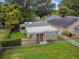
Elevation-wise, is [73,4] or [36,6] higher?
[73,4]

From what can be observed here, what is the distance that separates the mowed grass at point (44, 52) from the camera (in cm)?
1692

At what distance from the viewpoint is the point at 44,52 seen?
1842 cm

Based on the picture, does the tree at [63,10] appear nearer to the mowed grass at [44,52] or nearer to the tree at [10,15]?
the tree at [10,15]

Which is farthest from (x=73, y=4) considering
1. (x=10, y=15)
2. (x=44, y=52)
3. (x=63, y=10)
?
(x=44, y=52)

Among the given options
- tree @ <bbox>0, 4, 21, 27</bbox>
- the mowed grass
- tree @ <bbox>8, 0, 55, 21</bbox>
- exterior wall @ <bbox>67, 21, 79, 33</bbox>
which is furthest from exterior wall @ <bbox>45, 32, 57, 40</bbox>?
tree @ <bbox>8, 0, 55, 21</bbox>

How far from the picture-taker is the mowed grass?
16.9m

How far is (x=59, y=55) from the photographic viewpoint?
1723 cm

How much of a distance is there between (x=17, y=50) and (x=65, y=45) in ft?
18.3

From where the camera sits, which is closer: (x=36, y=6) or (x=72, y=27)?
(x=72, y=27)

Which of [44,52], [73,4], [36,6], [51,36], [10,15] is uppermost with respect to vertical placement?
[73,4]

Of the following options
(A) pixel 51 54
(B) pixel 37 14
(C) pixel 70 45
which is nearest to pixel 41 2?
(B) pixel 37 14

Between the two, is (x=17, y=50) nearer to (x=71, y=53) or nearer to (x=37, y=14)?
(x=71, y=53)

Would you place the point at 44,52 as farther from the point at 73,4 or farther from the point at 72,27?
the point at 73,4

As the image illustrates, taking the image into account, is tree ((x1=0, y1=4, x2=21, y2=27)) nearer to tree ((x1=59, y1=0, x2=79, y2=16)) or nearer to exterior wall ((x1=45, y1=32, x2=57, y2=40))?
exterior wall ((x1=45, y1=32, x2=57, y2=40))
